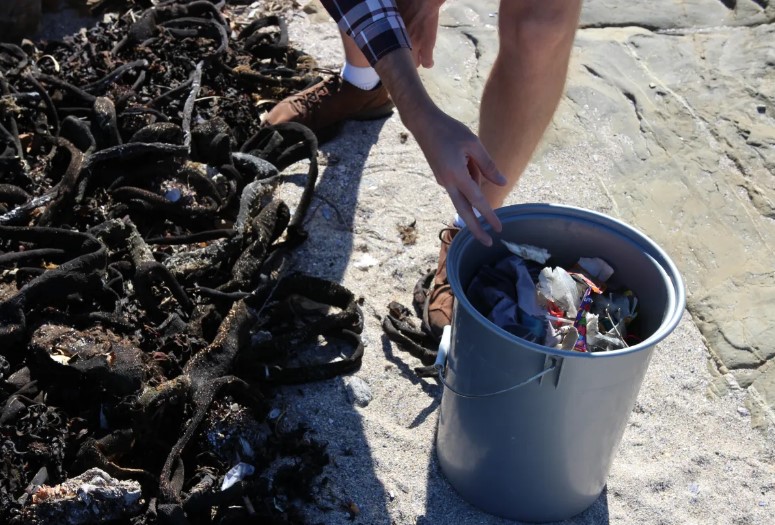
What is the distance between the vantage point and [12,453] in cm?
220

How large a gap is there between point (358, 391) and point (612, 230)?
3.00 ft

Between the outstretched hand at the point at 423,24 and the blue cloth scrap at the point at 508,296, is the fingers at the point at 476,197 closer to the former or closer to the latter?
the blue cloth scrap at the point at 508,296

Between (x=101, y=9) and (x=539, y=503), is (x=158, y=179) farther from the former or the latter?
(x=539, y=503)

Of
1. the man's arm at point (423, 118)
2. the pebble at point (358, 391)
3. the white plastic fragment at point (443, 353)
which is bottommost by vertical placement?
the pebble at point (358, 391)

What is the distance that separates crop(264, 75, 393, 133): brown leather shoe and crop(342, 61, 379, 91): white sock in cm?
Result: 2

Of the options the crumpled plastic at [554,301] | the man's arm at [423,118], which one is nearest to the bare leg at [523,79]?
the man's arm at [423,118]

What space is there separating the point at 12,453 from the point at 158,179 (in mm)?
1202

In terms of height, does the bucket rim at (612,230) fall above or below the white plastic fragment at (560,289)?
above

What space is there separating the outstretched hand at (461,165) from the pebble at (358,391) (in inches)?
32.6

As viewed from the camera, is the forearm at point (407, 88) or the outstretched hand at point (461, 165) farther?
the forearm at point (407, 88)

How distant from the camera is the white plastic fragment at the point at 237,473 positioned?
7.29ft

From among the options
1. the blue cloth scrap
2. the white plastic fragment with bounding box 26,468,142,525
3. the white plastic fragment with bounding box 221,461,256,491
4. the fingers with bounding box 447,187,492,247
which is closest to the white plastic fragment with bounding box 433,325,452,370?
the blue cloth scrap

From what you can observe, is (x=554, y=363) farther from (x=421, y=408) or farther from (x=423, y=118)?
(x=421, y=408)

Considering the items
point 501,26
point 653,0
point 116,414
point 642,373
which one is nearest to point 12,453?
point 116,414
